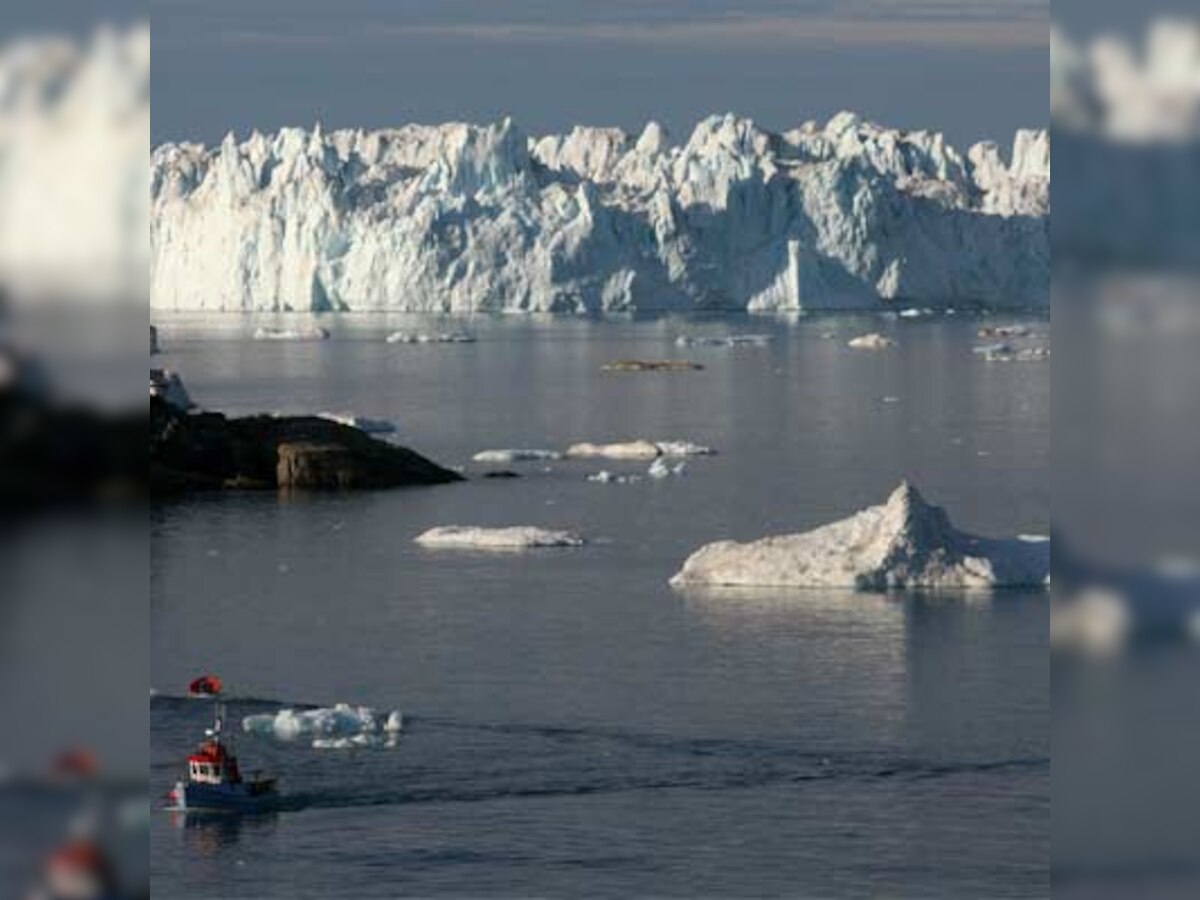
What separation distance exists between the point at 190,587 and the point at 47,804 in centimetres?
2521

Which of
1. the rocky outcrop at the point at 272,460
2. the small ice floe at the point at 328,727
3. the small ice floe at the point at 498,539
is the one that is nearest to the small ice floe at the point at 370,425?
the rocky outcrop at the point at 272,460

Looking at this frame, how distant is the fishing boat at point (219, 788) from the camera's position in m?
15.7

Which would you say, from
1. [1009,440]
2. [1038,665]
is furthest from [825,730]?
[1009,440]

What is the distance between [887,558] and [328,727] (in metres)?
7.18

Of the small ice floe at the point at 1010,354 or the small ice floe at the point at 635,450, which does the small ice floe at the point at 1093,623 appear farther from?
the small ice floe at the point at 1010,354

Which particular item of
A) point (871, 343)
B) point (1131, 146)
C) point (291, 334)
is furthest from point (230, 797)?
point (291, 334)

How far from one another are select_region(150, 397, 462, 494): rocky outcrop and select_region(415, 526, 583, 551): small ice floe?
5.51 m

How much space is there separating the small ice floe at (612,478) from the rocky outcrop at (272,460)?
2236 millimetres

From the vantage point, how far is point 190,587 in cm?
2744

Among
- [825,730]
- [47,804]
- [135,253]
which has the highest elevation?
[135,253]

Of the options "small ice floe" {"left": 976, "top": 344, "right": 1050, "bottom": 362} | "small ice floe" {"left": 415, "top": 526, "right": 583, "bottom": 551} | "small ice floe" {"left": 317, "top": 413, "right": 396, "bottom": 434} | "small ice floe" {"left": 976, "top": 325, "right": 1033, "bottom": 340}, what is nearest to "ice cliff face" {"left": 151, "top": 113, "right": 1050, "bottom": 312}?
"small ice floe" {"left": 976, "top": 325, "right": 1033, "bottom": 340}

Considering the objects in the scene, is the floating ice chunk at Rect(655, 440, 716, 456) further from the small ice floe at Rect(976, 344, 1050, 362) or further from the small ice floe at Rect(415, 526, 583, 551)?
the small ice floe at Rect(976, 344, 1050, 362)

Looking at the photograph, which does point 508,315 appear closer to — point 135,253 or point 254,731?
point 254,731

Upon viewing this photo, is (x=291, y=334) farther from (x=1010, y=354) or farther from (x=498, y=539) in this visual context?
(x=498, y=539)
